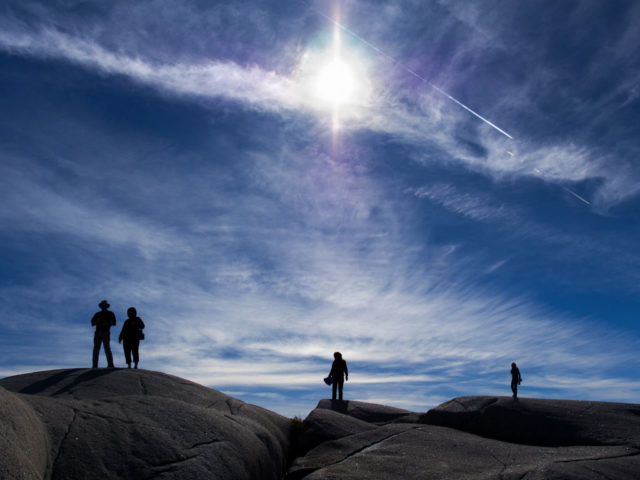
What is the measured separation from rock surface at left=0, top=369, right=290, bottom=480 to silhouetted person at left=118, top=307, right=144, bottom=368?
9.79 ft

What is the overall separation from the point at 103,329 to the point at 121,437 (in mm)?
6972

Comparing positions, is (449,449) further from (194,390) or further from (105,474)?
(105,474)

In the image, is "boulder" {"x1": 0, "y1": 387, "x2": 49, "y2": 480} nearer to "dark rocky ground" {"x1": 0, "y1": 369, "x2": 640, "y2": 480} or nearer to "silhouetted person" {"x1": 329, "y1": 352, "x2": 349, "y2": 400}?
"dark rocky ground" {"x1": 0, "y1": 369, "x2": 640, "y2": 480}

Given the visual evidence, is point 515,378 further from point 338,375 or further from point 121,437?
point 121,437

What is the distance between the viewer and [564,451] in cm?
1042

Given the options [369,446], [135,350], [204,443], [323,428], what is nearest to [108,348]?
[135,350]

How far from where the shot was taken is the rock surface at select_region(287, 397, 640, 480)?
884 centimetres

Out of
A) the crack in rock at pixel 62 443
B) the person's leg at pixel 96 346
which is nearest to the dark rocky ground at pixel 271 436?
the crack in rock at pixel 62 443

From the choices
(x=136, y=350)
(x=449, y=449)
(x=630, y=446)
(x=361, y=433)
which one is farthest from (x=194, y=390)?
(x=630, y=446)

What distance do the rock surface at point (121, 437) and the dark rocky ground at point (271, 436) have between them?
0.02 meters

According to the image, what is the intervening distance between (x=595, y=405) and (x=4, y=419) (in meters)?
13.4

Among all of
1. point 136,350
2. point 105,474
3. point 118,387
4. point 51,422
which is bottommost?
point 105,474

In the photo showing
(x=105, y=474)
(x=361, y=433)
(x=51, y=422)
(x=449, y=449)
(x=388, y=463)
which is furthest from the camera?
(x=361, y=433)

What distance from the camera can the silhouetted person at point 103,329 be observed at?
13.4 metres
